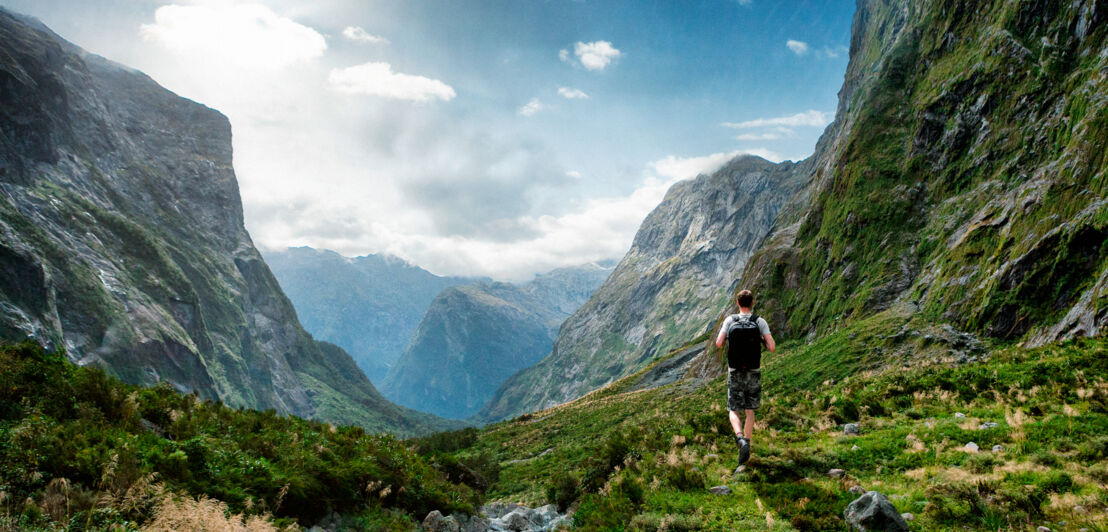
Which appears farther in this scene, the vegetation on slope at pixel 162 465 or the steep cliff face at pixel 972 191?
the steep cliff face at pixel 972 191

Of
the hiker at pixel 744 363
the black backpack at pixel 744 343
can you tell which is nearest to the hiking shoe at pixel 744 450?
the hiker at pixel 744 363

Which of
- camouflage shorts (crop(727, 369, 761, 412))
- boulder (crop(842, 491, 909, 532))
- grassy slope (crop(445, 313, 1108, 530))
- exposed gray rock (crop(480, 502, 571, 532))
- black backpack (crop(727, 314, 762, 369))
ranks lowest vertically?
exposed gray rock (crop(480, 502, 571, 532))

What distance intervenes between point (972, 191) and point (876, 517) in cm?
6002

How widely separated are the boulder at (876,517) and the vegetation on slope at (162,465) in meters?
9.90

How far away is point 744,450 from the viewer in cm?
1130

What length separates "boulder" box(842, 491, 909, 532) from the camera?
7113 mm

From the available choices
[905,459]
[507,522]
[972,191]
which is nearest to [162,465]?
[507,522]

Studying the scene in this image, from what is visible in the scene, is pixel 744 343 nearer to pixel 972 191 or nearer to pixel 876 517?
pixel 876 517

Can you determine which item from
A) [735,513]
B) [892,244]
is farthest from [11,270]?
[892,244]

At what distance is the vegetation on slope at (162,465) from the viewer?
6.99 meters

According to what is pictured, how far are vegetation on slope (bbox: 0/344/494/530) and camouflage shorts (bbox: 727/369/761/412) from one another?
349 inches

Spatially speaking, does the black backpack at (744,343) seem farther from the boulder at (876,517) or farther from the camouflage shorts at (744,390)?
the boulder at (876,517)

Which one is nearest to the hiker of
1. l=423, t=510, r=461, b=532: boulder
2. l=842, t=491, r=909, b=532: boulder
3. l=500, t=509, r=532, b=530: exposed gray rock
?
l=842, t=491, r=909, b=532: boulder

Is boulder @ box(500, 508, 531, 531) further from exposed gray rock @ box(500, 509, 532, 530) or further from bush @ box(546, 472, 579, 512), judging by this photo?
bush @ box(546, 472, 579, 512)
